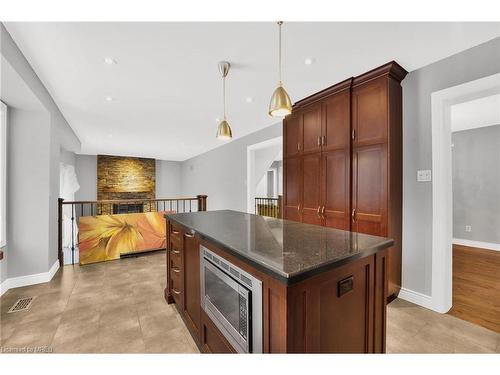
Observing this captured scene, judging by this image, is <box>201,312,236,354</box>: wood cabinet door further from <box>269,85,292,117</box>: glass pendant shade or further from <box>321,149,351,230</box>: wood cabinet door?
<box>321,149,351,230</box>: wood cabinet door

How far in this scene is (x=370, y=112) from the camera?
2.45 m

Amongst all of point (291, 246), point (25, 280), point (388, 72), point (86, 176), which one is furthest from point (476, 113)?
point (86, 176)

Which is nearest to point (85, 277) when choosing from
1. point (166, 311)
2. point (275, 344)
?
point (166, 311)

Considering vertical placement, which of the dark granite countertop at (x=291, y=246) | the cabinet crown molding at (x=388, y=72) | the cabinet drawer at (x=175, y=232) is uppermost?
the cabinet crown molding at (x=388, y=72)

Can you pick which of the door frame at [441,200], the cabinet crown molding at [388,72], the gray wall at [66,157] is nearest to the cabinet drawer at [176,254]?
the door frame at [441,200]

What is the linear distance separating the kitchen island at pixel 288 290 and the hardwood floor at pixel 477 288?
5.14 feet

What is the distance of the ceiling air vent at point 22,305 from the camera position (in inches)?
87.9

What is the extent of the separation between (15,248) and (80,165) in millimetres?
6499

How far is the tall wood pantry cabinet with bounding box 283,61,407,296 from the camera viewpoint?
7.61 feet

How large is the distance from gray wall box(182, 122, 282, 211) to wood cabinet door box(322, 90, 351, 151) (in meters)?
1.45

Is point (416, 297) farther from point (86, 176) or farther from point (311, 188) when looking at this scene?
point (86, 176)

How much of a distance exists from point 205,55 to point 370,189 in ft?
6.99

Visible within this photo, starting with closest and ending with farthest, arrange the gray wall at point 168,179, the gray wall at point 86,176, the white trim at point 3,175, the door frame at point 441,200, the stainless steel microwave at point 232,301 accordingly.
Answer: the stainless steel microwave at point 232,301, the door frame at point 441,200, the white trim at point 3,175, the gray wall at point 86,176, the gray wall at point 168,179

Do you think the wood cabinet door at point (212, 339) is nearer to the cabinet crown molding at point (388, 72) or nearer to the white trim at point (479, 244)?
the cabinet crown molding at point (388, 72)
